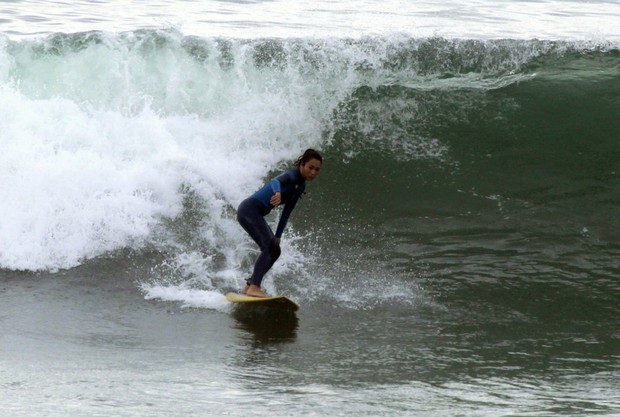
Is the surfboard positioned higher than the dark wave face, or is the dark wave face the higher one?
the dark wave face

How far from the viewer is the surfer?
927 cm

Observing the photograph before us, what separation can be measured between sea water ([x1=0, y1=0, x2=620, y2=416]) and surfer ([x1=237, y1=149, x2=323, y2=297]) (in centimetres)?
47

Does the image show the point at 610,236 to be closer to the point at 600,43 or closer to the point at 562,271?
the point at 562,271

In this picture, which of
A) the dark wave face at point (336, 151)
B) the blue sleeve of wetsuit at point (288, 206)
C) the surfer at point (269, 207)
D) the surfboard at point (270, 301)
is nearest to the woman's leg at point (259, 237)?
the surfer at point (269, 207)

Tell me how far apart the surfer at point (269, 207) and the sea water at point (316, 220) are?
1.54ft

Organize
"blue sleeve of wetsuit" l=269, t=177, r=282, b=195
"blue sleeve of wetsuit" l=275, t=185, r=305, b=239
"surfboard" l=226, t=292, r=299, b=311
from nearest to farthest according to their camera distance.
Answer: "surfboard" l=226, t=292, r=299, b=311
"blue sleeve of wetsuit" l=269, t=177, r=282, b=195
"blue sleeve of wetsuit" l=275, t=185, r=305, b=239

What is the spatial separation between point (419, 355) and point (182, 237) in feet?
13.0

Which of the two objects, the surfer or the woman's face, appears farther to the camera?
the surfer

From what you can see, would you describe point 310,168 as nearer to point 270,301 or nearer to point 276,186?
point 276,186

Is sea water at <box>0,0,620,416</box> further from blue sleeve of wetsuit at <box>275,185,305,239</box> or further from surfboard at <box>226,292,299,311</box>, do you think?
blue sleeve of wetsuit at <box>275,185,305,239</box>

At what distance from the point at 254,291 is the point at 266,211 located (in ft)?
2.72

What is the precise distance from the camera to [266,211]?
967cm

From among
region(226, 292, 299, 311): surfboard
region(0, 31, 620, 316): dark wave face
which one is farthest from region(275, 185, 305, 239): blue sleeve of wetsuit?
region(0, 31, 620, 316): dark wave face

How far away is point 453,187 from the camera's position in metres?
12.3
